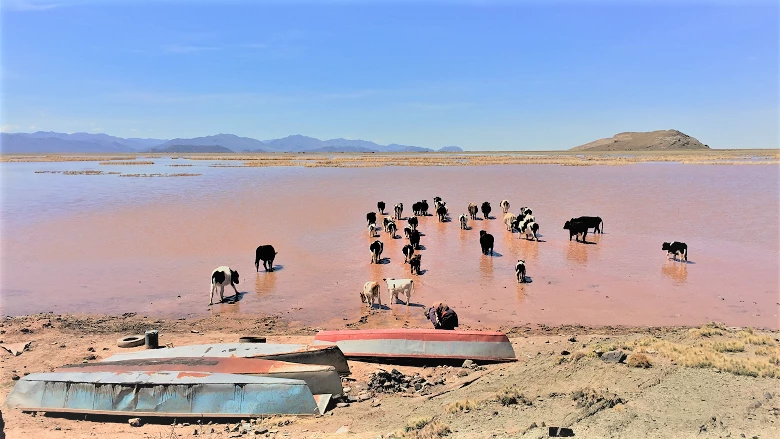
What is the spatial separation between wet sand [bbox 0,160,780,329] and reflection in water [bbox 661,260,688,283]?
0.06 meters

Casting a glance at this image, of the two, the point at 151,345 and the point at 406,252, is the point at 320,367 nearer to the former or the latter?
the point at 151,345

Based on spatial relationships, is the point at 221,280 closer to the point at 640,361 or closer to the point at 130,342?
the point at 130,342

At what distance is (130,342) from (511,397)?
25.1ft

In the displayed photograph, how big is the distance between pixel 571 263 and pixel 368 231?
9.45 meters

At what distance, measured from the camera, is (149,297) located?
46.1 ft

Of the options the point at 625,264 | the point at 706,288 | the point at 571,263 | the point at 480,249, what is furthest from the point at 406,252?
the point at 706,288

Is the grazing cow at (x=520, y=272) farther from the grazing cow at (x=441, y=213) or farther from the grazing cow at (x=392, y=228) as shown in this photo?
the grazing cow at (x=441, y=213)

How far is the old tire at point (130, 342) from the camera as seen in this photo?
10.3m

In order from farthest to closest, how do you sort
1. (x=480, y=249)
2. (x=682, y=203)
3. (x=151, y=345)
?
(x=682, y=203) → (x=480, y=249) → (x=151, y=345)

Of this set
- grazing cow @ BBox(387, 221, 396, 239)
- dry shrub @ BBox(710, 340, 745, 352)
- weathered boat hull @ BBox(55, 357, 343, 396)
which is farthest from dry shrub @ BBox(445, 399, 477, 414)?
grazing cow @ BBox(387, 221, 396, 239)

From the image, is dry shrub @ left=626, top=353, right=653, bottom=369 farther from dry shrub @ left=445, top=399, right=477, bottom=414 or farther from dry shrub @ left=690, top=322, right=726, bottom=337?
dry shrub @ left=445, top=399, right=477, bottom=414

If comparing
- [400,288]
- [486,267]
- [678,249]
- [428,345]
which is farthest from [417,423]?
[678,249]

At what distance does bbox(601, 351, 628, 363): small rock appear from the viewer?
8.11 m

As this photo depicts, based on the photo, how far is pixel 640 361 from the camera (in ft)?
25.8
